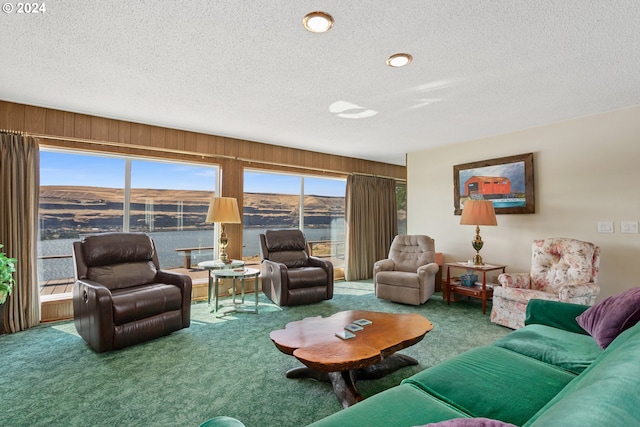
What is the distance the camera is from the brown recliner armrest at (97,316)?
8.84 feet

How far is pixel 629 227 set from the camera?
11.4ft

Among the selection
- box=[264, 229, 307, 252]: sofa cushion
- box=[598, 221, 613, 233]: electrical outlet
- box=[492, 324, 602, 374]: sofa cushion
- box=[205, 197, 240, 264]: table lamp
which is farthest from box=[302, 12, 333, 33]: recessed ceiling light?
box=[598, 221, 613, 233]: electrical outlet

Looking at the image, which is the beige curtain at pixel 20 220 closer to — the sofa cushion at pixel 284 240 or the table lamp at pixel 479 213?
the sofa cushion at pixel 284 240

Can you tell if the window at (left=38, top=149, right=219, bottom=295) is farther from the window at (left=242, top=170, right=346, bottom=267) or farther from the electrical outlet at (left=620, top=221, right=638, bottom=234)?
the electrical outlet at (left=620, top=221, right=638, bottom=234)

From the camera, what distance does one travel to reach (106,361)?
261 centimetres

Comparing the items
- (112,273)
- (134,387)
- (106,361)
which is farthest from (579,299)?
(112,273)

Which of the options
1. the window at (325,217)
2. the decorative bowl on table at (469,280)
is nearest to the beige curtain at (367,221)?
the window at (325,217)

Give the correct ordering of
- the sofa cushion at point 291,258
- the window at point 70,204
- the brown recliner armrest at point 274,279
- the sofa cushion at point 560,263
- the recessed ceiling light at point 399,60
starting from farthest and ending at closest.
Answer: the sofa cushion at point 291,258, the brown recliner armrest at point 274,279, the window at point 70,204, the sofa cushion at point 560,263, the recessed ceiling light at point 399,60

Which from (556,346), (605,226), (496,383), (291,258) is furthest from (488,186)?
(496,383)

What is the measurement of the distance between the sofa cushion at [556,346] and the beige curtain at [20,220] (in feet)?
14.6

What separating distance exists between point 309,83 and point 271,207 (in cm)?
300

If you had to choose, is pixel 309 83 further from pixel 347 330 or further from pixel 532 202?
pixel 532 202

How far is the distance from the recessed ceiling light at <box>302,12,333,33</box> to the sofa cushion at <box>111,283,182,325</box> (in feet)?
8.77

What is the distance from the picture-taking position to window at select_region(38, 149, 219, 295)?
3.80 meters
